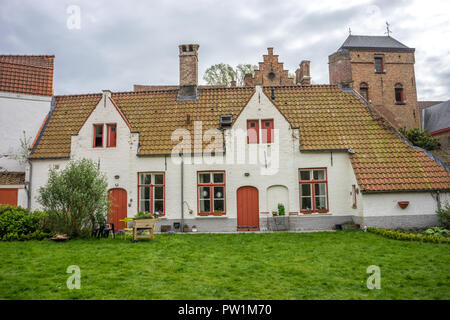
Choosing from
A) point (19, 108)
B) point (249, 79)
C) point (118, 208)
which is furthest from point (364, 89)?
point (19, 108)

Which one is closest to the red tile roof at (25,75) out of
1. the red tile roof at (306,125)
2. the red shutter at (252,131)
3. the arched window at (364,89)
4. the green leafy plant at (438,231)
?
the red tile roof at (306,125)

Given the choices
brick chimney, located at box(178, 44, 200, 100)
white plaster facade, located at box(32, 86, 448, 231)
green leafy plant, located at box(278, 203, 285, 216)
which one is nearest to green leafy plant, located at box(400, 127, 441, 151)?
white plaster facade, located at box(32, 86, 448, 231)

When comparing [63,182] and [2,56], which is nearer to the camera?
[63,182]

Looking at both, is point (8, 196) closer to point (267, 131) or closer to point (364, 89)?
point (267, 131)

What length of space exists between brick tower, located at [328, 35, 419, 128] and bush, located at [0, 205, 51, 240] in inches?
1174

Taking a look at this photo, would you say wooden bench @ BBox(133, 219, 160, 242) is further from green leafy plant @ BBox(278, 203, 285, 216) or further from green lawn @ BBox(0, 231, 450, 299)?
green leafy plant @ BBox(278, 203, 285, 216)

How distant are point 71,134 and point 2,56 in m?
8.50

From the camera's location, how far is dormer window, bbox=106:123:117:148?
16.4m

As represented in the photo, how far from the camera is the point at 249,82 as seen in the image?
28250mm

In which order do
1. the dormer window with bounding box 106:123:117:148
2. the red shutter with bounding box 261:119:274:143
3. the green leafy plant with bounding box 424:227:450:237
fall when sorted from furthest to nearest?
the dormer window with bounding box 106:123:117:148
the red shutter with bounding box 261:119:274:143
the green leafy plant with bounding box 424:227:450:237

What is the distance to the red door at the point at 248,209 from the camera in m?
15.5

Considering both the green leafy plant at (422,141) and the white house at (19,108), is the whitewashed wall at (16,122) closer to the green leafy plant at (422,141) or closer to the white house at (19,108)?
the white house at (19,108)
